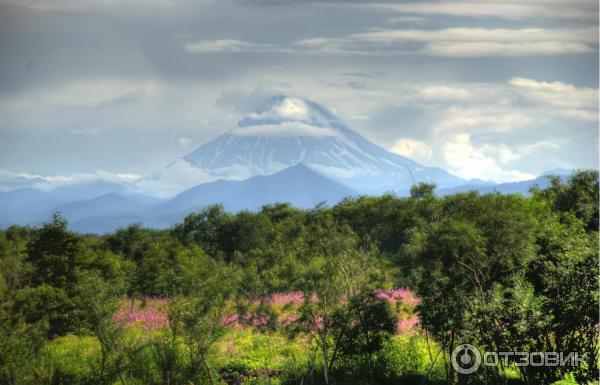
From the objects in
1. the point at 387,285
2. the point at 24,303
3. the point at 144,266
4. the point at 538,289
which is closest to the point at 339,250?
the point at 387,285

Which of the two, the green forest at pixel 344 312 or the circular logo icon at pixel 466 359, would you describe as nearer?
the green forest at pixel 344 312

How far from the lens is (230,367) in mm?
33312

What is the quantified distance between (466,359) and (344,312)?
18.8 feet

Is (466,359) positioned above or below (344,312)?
below

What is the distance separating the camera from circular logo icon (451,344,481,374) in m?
25.0

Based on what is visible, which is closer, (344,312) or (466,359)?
(466,359)

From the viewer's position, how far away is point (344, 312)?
28.6m

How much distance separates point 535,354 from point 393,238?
4796 centimetres

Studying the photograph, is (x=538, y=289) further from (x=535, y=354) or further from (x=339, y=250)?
(x=339, y=250)

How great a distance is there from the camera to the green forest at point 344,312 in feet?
74.6

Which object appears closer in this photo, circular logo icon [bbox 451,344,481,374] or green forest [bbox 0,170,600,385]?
green forest [bbox 0,170,600,385]

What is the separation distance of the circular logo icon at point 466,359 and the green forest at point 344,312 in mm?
567

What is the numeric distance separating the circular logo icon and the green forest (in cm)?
57

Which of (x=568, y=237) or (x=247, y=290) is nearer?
(x=568, y=237)
